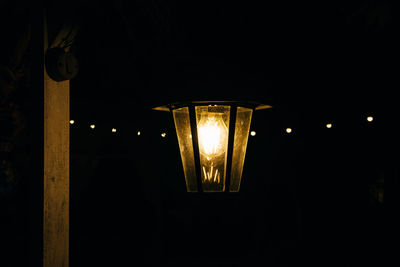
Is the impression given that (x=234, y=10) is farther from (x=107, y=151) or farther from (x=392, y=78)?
(x=107, y=151)

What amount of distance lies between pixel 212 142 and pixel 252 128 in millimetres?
6478

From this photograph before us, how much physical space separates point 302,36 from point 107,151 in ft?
29.5

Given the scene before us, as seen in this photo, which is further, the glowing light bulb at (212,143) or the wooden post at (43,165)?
the glowing light bulb at (212,143)

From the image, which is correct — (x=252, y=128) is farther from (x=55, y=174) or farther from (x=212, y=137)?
(x=55, y=174)

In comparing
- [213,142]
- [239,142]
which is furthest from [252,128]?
[213,142]

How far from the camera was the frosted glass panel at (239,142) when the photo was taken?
6.60ft

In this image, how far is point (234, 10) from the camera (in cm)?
203

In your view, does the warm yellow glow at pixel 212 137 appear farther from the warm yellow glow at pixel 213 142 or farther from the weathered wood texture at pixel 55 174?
the weathered wood texture at pixel 55 174

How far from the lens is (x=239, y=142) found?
2.03 metres

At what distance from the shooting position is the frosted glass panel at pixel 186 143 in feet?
6.61

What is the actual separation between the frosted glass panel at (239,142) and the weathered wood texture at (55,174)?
3.36 ft

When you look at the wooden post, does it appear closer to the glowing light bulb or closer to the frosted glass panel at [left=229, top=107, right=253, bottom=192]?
the glowing light bulb

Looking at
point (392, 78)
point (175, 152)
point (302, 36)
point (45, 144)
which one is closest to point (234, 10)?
point (302, 36)

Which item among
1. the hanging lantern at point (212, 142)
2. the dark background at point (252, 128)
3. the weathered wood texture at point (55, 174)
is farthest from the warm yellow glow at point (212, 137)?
the weathered wood texture at point (55, 174)
